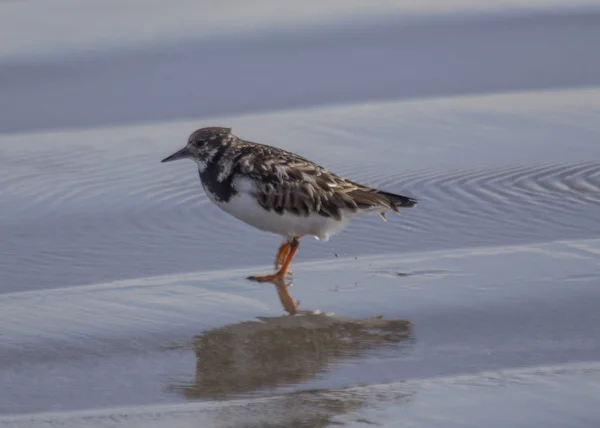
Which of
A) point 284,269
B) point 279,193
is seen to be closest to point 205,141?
point 279,193

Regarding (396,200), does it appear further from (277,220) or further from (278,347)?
(278,347)

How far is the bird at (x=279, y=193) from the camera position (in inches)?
260

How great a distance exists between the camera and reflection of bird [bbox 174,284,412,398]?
4980mm

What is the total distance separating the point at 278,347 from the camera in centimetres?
542

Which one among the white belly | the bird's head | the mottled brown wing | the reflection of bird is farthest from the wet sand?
the bird's head

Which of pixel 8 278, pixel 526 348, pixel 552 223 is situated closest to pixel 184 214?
pixel 8 278

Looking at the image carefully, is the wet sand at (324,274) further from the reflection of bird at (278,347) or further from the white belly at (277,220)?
the white belly at (277,220)

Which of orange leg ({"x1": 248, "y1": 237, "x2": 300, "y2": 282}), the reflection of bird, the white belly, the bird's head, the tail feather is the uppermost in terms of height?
the bird's head

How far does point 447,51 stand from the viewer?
11219 mm

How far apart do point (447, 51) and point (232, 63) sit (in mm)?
2026

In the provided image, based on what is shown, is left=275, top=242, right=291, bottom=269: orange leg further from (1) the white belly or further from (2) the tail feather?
(2) the tail feather

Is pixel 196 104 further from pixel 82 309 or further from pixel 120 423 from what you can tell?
pixel 120 423

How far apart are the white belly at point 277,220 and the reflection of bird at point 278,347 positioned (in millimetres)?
873

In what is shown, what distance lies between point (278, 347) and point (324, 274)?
3.81ft
